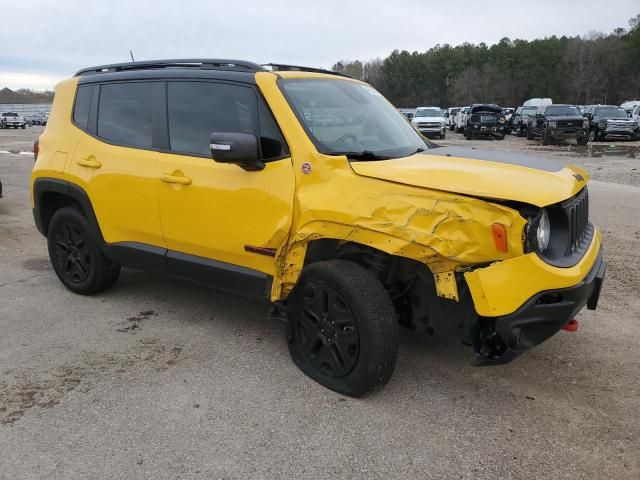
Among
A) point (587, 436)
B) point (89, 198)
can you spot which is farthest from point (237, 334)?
point (587, 436)

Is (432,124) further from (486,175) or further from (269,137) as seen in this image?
(486,175)

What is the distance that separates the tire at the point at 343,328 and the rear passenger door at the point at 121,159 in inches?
54.8

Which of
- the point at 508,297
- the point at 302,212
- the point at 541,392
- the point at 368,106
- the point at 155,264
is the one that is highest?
the point at 368,106

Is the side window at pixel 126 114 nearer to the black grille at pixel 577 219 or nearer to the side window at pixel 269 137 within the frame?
the side window at pixel 269 137

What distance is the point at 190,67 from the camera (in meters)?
4.14

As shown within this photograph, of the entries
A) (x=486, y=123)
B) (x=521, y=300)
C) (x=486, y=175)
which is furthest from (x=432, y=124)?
(x=521, y=300)

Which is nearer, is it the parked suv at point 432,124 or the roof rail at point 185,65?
the roof rail at point 185,65

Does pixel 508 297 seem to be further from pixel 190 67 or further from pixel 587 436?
pixel 190 67

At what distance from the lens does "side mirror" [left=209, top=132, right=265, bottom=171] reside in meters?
3.32

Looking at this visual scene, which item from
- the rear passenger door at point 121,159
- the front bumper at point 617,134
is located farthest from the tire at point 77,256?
the front bumper at point 617,134

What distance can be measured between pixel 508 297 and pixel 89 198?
132 inches

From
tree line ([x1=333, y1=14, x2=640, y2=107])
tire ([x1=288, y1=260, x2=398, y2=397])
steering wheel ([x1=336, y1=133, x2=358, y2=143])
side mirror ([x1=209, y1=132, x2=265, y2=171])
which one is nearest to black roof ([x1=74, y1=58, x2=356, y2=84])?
side mirror ([x1=209, y1=132, x2=265, y2=171])

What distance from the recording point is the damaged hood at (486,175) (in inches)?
111

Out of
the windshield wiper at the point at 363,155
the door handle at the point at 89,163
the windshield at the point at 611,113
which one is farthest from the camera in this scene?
the windshield at the point at 611,113
